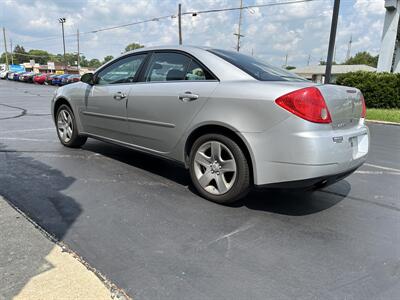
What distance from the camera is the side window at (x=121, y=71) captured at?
4.68 m

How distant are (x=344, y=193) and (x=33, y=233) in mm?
3378

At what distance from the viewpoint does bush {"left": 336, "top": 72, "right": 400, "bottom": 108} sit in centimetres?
1612

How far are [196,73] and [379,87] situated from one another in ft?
49.4

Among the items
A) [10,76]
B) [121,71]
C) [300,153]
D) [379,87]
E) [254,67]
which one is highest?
[254,67]

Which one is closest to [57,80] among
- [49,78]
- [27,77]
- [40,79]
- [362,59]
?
[49,78]

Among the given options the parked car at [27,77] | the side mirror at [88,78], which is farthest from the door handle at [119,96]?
the parked car at [27,77]

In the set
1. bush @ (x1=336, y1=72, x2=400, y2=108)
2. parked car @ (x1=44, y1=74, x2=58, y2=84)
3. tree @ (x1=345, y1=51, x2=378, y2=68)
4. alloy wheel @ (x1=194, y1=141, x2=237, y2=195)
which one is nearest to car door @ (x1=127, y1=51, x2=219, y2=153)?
alloy wheel @ (x1=194, y1=141, x2=237, y2=195)

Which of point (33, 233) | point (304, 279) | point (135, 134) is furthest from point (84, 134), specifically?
point (304, 279)

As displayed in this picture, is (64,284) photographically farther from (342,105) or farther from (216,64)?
(342,105)

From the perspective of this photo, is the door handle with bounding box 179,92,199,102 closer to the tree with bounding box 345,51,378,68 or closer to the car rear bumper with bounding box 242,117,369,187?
the car rear bumper with bounding box 242,117,369,187

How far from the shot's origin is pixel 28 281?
2.23 meters

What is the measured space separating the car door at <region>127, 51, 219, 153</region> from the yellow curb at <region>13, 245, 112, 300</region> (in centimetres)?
194

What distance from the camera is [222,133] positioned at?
142 inches

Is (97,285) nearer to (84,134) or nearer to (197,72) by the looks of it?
(197,72)
